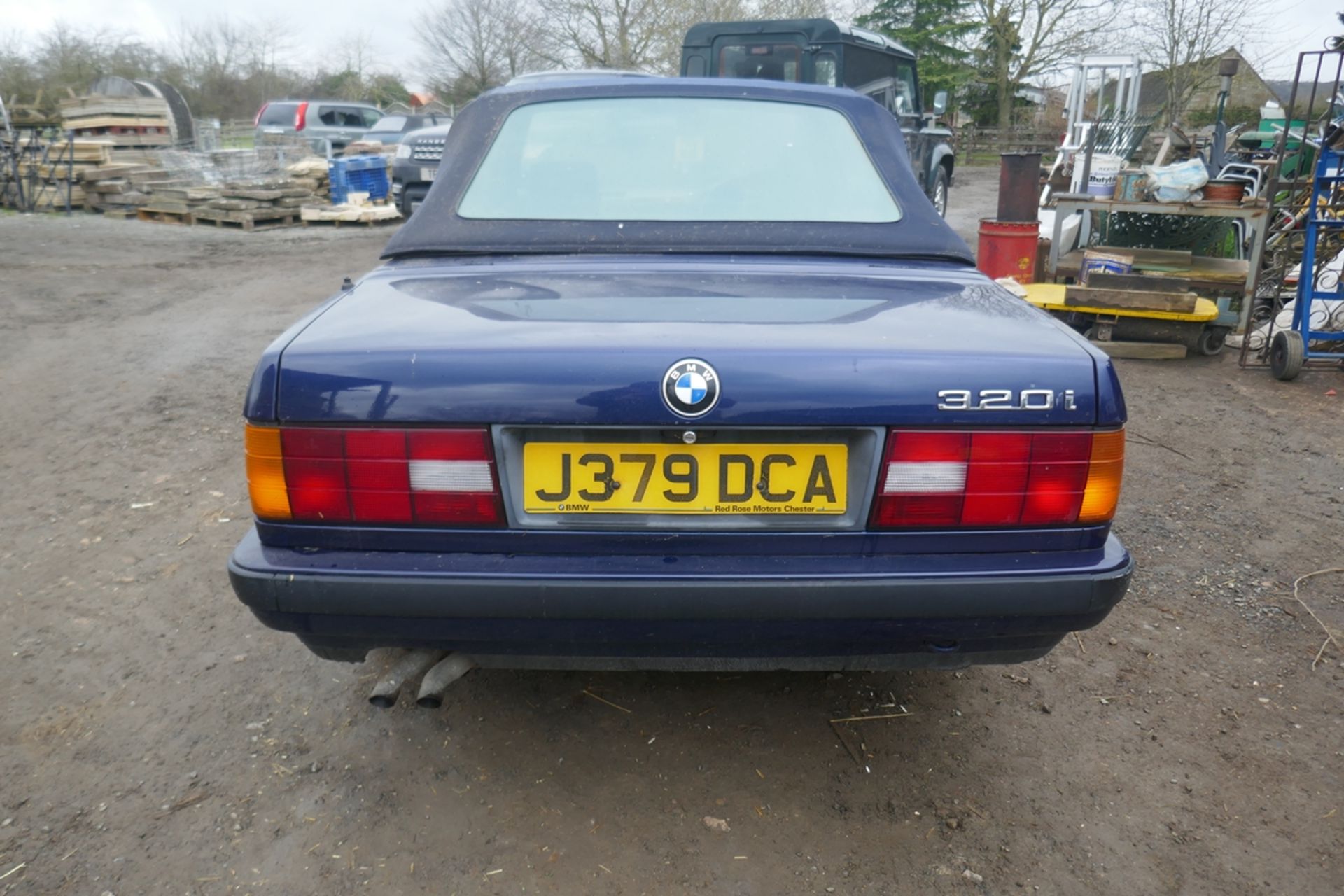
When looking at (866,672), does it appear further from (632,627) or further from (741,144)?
(741,144)

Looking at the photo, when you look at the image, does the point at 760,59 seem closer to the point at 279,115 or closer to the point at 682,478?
the point at 682,478

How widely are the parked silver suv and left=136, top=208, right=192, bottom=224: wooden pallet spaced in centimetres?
502

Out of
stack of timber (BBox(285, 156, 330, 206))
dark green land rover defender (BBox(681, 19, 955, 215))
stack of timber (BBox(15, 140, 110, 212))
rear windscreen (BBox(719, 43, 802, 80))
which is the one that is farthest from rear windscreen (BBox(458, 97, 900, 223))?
stack of timber (BBox(15, 140, 110, 212))

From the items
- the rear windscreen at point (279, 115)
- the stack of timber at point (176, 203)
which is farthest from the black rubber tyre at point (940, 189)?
the rear windscreen at point (279, 115)

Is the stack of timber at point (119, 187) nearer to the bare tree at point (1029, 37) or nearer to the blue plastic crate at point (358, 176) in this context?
the blue plastic crate at point (358, 176)

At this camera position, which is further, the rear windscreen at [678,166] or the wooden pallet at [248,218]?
the wooden pallet at [248,218]

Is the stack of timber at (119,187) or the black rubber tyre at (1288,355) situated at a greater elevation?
the stack of timber at (119,187)

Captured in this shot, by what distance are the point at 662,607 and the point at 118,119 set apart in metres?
18.1

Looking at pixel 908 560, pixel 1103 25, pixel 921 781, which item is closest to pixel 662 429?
pixel 908 560

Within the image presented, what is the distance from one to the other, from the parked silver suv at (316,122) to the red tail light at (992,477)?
1888 centimetres

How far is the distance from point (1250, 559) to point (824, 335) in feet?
8.44

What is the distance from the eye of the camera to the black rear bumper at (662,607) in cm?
183

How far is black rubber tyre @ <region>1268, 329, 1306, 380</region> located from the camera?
609 centimetres

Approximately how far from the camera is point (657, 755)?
94.5 inches
